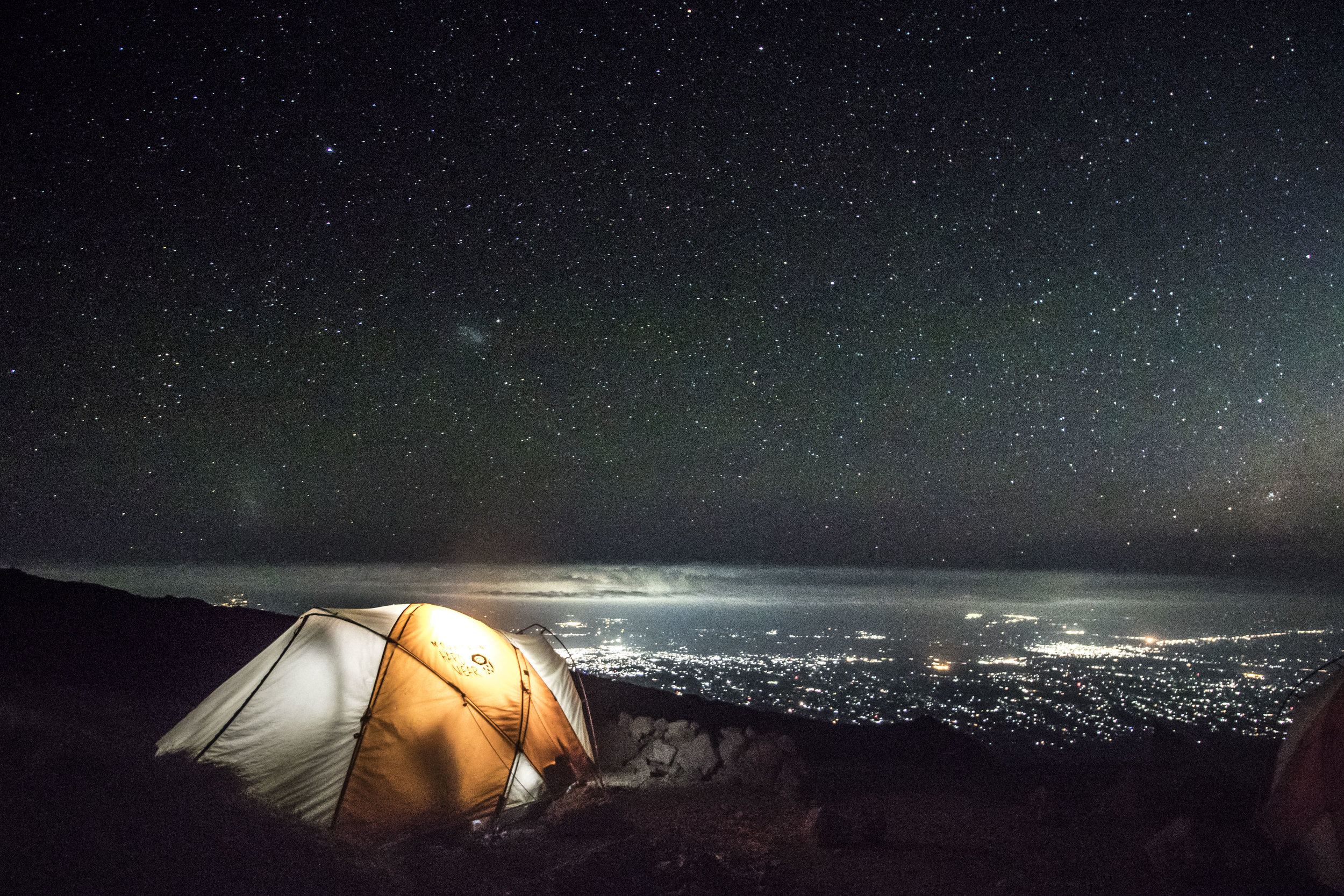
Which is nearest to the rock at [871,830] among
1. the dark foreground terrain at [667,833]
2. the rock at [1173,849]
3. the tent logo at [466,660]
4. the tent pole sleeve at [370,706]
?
the dark foreground terrain at [667,833]

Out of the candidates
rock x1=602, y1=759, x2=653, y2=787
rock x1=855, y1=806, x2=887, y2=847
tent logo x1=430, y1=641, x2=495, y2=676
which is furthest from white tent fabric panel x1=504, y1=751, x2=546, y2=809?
rock x1=855, y1=806, x2=887, y2=847

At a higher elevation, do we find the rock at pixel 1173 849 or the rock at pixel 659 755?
the rock at pixel 1173 849

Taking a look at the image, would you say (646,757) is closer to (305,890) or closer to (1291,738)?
(305,890)

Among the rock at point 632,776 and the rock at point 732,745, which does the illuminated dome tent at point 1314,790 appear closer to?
the rock at point 732,745

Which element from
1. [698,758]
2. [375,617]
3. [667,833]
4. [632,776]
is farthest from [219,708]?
[698,758]

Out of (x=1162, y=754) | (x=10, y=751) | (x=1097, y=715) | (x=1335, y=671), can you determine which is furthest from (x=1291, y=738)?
(x=1097, y=715)

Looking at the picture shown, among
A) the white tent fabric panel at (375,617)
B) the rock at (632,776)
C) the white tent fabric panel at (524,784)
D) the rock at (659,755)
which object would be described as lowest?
the rock at (632,776)

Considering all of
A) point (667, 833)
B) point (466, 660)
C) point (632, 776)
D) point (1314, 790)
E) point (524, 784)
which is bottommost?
point (632, 776)

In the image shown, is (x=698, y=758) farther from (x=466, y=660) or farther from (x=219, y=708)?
(x=219, y=708)
